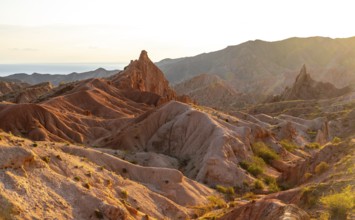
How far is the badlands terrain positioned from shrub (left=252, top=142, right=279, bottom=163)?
143 mm

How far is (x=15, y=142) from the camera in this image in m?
27.8

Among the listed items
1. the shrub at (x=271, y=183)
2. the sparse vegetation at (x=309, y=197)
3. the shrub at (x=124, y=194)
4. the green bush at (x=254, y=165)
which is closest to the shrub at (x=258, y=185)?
the shrub at (x=271, y=183)

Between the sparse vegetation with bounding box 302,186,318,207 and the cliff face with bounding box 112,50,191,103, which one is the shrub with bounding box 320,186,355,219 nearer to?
the sparse vegetation with bounding box 302,186,318,207

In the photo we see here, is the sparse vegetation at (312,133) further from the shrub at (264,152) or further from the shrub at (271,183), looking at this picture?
the shrub at (271,183)

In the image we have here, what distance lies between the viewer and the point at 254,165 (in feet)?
162

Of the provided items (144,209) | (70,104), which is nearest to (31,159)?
(144,209)

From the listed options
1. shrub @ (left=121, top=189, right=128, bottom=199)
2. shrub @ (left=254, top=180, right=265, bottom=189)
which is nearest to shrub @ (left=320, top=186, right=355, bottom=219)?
shrub @ (left=121, top=189, right=128, bottom=199)

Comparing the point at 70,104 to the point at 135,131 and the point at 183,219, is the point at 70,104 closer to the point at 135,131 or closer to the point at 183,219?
the point at 135,131

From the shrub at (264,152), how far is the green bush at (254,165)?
1786mm

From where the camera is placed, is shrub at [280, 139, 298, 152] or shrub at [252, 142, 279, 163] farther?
shrub at [280, 139, 298, 152]

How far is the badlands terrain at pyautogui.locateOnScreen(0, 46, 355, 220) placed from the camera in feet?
77.7

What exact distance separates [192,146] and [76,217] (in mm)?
30170

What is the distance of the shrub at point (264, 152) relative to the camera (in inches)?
2114

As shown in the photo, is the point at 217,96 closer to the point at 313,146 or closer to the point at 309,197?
the point at 313,146
